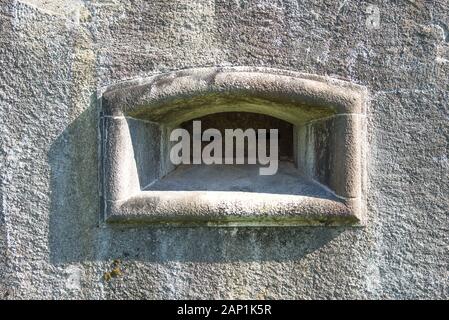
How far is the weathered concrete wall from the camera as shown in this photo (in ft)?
5.72

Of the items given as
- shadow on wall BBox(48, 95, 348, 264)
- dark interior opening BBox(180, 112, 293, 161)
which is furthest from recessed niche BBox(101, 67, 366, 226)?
dark interior opening BBox(180, 112, 293, 161)

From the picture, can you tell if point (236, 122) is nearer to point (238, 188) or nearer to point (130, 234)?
point (238, 188)

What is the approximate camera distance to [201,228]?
1789 millimetres

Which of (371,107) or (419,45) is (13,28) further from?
(419,45)

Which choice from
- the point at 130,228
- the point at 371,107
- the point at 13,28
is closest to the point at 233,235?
the point at 130,228

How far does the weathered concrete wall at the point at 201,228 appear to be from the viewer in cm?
174

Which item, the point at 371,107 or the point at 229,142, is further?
the point at 229,142

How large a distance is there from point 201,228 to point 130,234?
31 centimetres

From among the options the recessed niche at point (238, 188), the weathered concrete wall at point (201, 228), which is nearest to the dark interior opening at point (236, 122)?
the recessed niche at point (238, 188)

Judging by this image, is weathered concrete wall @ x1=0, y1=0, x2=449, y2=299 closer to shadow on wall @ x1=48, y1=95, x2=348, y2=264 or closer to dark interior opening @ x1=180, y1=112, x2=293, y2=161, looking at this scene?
shadow on wall @ x1=48, y1=95, x2=348, y2=264

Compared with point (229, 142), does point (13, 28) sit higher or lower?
higher

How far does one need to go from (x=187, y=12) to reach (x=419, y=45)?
0.99 m

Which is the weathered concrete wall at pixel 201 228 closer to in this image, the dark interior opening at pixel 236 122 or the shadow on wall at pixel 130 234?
the shadow on wall at pixel 130 234

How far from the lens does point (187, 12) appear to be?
1749 mm
